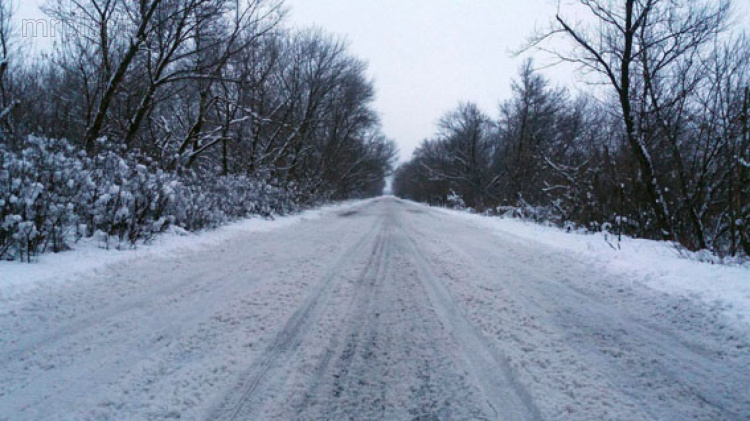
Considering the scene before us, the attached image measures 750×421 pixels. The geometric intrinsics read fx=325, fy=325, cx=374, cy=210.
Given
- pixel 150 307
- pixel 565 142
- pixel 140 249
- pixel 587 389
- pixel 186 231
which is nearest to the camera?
pixel 587 389

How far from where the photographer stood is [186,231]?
22.5 ft

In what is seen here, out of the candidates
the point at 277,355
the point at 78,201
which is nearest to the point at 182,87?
the point at 78,201

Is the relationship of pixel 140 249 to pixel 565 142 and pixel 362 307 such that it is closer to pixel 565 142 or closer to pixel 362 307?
pixel 362 307

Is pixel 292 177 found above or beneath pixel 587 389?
above

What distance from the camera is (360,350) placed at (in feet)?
7.43

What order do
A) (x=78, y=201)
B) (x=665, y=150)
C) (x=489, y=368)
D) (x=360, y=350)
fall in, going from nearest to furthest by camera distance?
(x=489, y=368), (x=360, y=350), (x=78, y=201), (x=665, y=150)

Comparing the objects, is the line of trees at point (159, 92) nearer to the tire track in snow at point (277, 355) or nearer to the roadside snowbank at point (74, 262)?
the roadside snowbank at point (74, 262)

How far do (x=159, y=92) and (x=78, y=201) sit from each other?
760cm

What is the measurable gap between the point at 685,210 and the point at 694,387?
8487 millimetres

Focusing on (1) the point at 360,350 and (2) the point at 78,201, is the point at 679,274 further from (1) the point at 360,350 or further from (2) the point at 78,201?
(2) the point at 78,201

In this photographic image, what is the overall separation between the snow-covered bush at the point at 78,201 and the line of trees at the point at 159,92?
40mm

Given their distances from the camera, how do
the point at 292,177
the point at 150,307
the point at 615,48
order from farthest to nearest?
1. the point at 292,177
2. the point at 615,48
3. the point at 150,307

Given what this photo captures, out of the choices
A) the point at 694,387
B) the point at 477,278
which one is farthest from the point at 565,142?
the point at 694,387

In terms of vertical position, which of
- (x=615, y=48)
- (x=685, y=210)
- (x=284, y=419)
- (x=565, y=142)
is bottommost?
(x=284, y=419)
